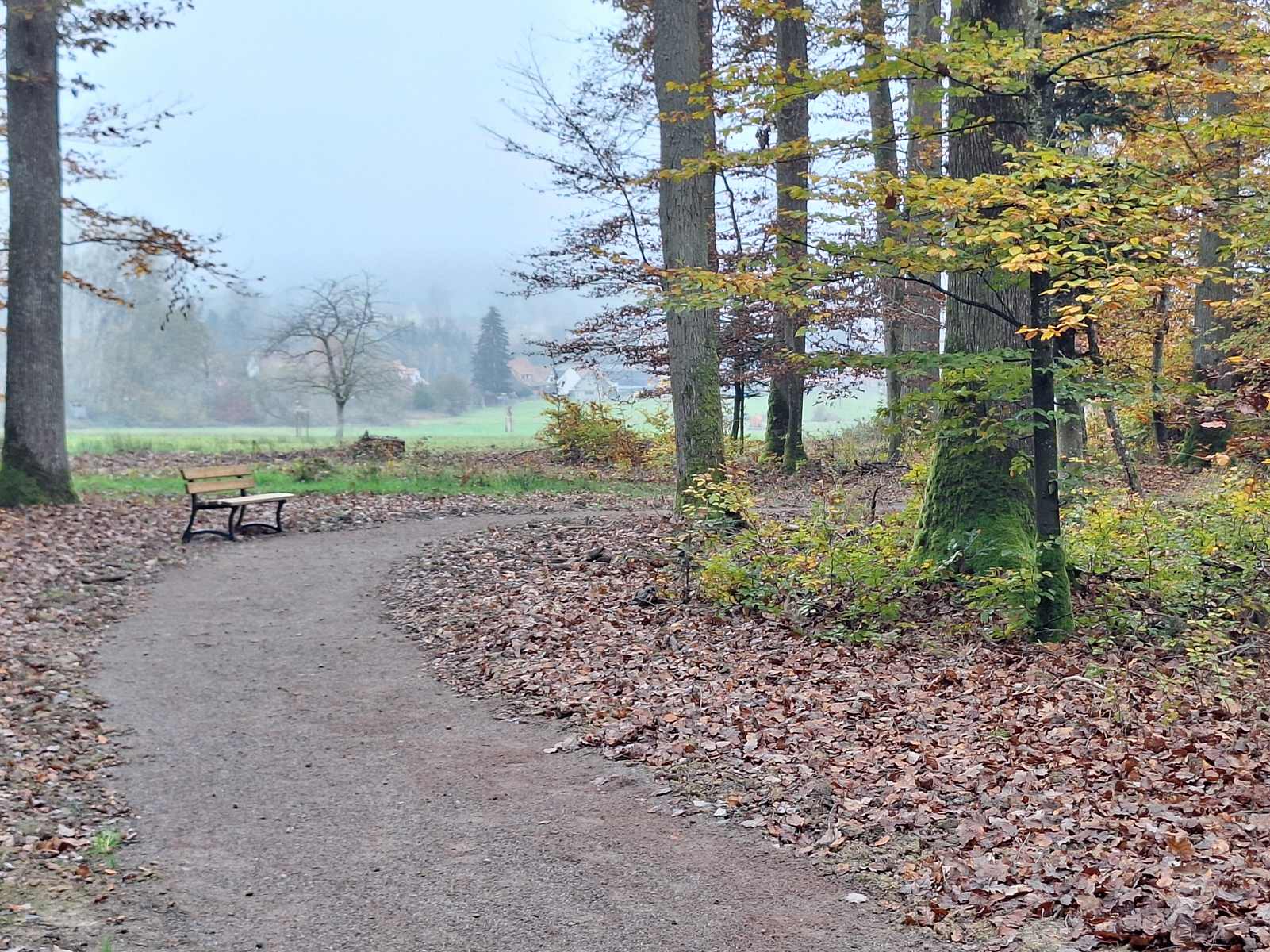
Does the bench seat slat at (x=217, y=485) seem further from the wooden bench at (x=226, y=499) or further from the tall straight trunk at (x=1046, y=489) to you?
the tall straight trunk at (x=1046, y=489)

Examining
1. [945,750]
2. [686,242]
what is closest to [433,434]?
[686,242]

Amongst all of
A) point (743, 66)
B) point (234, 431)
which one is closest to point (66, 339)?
point (234, 431)

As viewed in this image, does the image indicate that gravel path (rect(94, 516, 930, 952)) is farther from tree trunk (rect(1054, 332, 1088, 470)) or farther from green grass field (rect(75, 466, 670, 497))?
green grass field (rect(75, 466, 670, 497))

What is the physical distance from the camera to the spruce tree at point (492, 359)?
126 feet

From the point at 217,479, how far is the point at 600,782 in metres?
9.51

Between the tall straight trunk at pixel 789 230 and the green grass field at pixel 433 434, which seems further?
the green grass field at pixel 433 434

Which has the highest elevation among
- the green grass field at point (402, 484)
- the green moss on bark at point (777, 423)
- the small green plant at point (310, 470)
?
the green moss on bark at point (777, 423)

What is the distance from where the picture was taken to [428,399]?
38.2 meters

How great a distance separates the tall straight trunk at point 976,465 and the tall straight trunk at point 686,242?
3.10m

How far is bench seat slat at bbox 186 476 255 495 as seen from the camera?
1265 cm

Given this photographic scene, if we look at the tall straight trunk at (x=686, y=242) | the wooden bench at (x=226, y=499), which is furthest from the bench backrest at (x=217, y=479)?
the tall straight trunk at (x=686, y=242)

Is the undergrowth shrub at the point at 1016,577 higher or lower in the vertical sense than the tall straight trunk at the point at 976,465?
lower

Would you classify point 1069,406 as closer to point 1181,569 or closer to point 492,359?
point 1181,569

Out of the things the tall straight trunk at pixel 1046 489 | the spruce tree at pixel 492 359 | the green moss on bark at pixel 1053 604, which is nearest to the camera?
the tall straight trunk at pixel 1046 489
